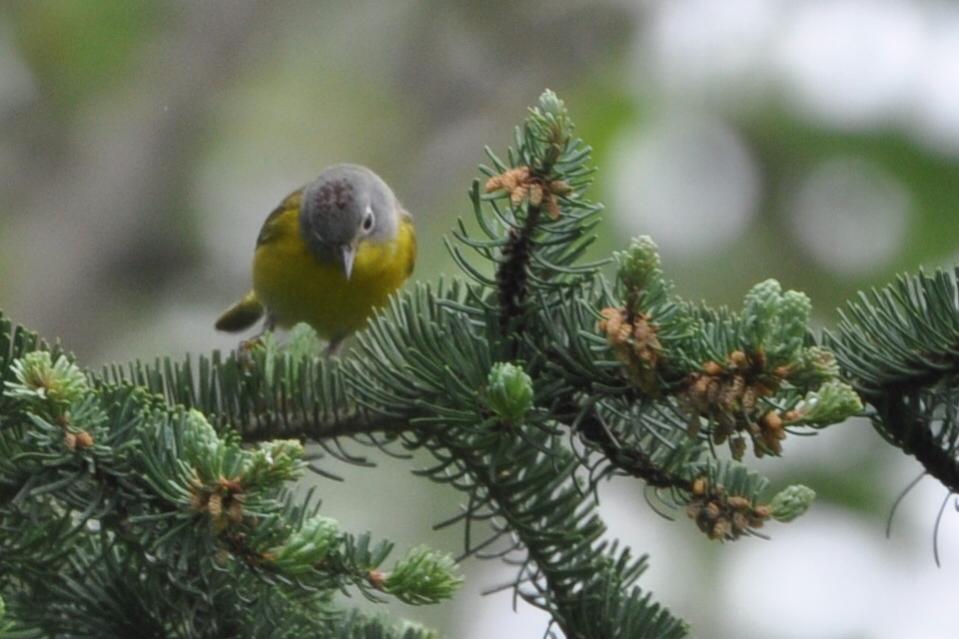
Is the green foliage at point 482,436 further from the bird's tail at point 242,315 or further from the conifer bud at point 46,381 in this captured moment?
the bird's tail at point 242,315

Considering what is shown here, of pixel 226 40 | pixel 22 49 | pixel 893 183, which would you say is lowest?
pixel 893 183

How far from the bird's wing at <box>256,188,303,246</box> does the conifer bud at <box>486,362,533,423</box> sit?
3645 mm

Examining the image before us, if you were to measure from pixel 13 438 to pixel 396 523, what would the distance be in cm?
768

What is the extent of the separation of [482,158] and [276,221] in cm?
606

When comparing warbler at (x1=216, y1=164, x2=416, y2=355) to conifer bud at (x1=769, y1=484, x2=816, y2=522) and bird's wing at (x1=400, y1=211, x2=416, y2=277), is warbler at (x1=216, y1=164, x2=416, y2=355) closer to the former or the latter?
bird's wing at (x1=400, y1=211, x2=416, y2=277)

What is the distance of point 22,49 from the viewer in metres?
11.4

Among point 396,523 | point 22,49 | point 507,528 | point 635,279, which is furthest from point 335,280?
point 22,49

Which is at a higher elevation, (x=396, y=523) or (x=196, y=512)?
(x=396, y=523)

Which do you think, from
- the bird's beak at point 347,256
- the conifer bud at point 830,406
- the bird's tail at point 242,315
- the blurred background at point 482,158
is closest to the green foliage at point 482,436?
the conifer bud at point 830,406

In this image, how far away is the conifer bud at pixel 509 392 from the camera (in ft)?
6.26

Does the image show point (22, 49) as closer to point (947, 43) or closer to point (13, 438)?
point (947, 43)

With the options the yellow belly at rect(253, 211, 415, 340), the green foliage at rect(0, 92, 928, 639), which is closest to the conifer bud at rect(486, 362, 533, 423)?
the green foliage at rect(0, 92, 928, 639)

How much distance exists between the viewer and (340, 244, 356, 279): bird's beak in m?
5.02

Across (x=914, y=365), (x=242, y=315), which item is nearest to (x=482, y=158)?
(x=242, y=315)
